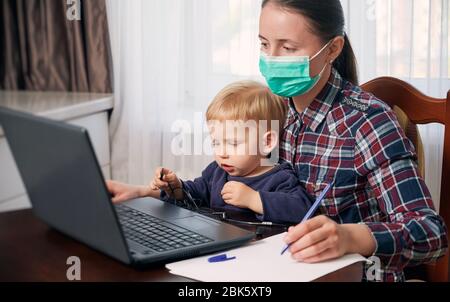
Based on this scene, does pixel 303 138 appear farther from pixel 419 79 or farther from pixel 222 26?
pixel 419 79

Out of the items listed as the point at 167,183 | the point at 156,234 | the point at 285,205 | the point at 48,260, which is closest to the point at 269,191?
the point at 285,205

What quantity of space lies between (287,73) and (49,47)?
1.45 ft

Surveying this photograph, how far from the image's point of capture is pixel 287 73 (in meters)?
1.07

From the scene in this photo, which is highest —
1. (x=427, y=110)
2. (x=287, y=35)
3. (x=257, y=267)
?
(x=287, y=35)

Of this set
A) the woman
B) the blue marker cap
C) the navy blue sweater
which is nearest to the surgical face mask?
the woman

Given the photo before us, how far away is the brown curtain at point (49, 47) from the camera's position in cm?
68

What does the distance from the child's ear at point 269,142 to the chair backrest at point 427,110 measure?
0.25m

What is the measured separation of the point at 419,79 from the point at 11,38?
108 centimetres

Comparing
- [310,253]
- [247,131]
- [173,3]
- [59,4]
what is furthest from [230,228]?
[173,3]

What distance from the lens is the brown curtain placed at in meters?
0.68

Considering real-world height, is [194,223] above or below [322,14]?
below

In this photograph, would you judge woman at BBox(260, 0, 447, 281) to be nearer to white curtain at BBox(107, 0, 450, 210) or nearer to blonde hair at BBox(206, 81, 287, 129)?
blonde hair at BBox(206, 81, 287, 129)

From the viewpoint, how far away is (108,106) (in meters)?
0.83

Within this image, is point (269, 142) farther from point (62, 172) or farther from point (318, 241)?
point (62, 172)
